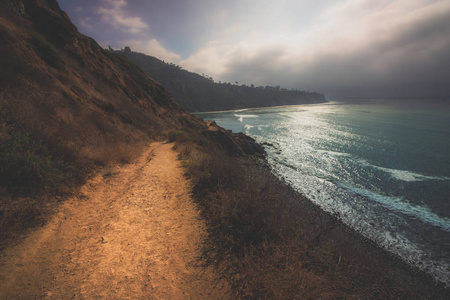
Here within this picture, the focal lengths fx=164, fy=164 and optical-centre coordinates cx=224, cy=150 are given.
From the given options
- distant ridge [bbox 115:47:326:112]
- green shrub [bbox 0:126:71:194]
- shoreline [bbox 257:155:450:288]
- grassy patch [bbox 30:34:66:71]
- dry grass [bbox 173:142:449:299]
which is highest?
distant ridge [bbox 115:47:326:112]

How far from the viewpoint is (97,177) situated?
650 centimetres

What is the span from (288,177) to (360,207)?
7594 mm

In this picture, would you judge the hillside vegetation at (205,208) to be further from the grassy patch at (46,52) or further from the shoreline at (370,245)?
the grassy patch at (46,52)

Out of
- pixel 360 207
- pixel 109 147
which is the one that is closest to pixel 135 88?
pixel 109 147

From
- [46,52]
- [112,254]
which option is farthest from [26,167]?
[46,52]

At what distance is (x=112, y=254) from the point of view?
353 cm

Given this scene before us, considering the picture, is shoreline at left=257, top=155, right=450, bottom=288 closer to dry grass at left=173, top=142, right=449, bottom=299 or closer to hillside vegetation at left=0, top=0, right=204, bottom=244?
dry grass at left=173, top=142, right=449, bottom=299

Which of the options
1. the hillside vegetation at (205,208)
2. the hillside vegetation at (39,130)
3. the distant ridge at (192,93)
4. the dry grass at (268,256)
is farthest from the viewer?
the distant ridge at (192,93)

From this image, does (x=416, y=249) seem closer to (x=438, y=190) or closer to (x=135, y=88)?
(x=438, y=190)

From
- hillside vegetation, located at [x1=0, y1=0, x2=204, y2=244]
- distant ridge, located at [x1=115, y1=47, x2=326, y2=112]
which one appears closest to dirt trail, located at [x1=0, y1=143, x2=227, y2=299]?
hillside vegetation, located at [x1=0, y1=0, x2=204, y2=244]

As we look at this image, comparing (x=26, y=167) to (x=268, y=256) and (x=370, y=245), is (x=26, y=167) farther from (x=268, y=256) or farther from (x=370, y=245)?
(x=370, y=245)

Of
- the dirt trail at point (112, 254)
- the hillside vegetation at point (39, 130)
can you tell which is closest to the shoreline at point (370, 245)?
the dirt trail at point (112, 254)

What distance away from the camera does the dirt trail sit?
108 inches

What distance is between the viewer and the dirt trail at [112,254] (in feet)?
9.01
